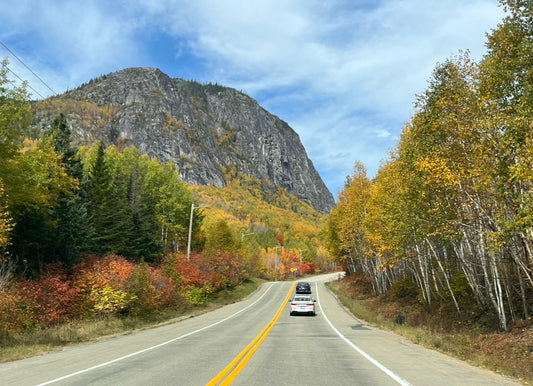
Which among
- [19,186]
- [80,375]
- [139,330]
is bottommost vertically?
[139,330]

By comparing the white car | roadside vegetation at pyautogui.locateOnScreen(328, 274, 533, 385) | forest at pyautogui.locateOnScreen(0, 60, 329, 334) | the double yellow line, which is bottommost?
the white car

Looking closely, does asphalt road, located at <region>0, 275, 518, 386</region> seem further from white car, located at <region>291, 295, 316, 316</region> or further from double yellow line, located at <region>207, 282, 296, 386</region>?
white car, located at <region>291, 295, 316, 316</region>

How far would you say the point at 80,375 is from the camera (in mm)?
8320

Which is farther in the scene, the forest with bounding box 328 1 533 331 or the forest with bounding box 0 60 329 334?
the forest with bounding box 0 60 329 334

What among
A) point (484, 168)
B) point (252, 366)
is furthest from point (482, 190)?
point (252, 366)

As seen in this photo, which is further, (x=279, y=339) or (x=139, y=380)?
(x=279, y=339)

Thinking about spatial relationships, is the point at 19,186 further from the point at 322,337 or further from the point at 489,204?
the point at 489,204

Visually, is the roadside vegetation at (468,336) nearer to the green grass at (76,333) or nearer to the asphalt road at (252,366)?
the asphalt road at (252,366)

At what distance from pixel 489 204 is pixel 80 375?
13.3 metres

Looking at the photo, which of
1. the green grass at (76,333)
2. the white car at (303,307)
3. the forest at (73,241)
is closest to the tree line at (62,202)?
the forest at (73,241)

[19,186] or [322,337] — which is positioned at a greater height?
[19,186]

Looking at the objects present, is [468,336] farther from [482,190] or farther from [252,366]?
[252,366]

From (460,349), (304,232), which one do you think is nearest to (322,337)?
(460,349)

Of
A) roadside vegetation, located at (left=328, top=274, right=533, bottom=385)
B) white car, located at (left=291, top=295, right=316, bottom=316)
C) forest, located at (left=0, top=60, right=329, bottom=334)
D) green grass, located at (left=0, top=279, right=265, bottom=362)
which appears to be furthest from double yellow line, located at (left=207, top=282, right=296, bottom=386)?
white car, located at (left=291, top=295, right=316, bottom=316)
